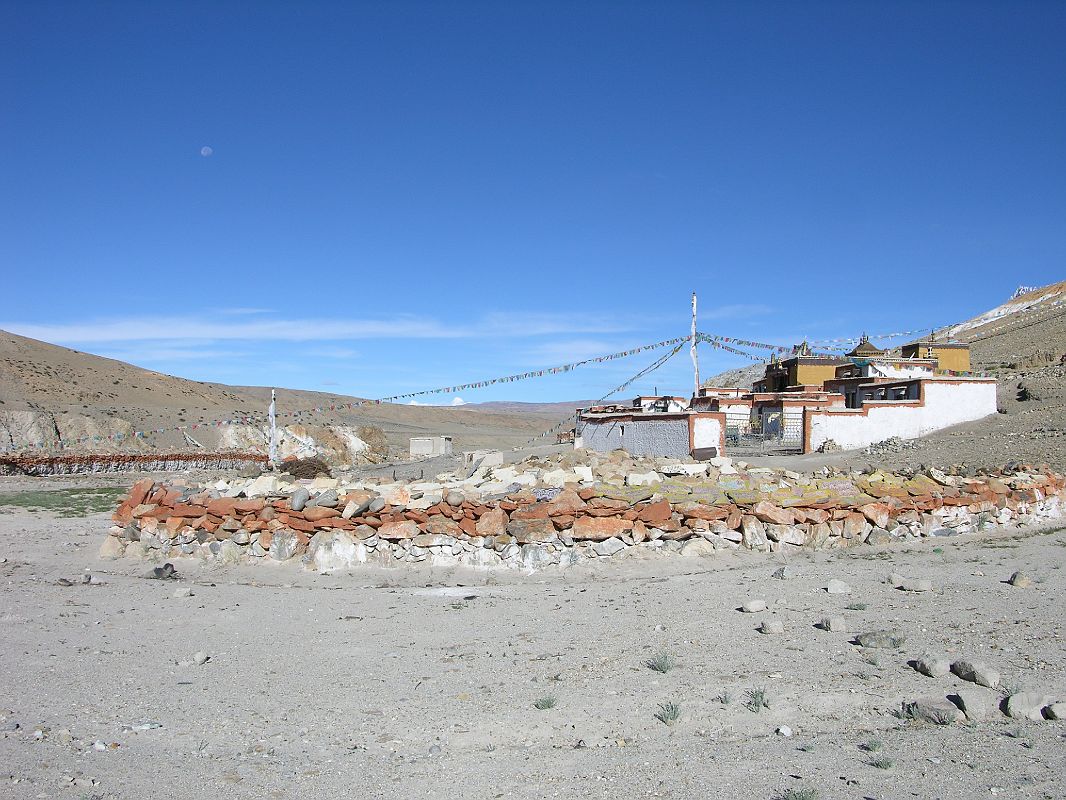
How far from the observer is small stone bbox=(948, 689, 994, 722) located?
4.23 metres

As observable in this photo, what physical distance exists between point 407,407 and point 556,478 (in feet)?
347

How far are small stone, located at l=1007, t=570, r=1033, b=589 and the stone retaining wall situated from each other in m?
32.9

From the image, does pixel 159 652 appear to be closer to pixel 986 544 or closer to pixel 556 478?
pixel 556 478

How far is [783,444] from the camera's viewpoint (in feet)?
79.7

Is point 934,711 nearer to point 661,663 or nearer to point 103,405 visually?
point 661,663

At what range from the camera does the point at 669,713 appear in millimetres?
4527

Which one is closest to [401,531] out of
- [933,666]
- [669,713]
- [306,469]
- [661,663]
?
[661,663]

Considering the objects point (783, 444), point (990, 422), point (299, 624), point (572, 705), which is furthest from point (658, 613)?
point (990, 422)

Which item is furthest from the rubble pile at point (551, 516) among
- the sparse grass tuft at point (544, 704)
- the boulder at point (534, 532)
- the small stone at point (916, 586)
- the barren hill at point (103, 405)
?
the barren hill at point (103, 405)

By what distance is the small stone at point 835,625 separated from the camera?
5996 mm

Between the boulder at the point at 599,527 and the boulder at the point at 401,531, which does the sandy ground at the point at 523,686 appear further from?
the boulder at the point at 401,531

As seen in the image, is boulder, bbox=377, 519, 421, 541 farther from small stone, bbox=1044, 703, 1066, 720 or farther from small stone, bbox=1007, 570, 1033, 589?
small stone, bbox=1044, 703, 1066, 720

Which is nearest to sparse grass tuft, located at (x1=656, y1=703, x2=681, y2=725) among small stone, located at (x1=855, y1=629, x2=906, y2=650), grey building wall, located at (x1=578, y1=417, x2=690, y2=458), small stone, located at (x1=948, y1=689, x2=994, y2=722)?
small stone, located at (x1=948, y1=689, x2=994, y2=722)

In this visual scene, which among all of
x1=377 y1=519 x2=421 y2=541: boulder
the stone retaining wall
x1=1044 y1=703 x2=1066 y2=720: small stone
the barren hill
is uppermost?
the barren hill
